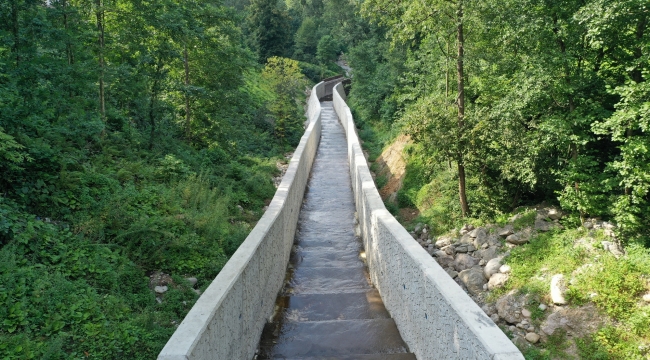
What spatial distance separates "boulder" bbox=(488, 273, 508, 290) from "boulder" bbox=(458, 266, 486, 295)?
0.25 metres

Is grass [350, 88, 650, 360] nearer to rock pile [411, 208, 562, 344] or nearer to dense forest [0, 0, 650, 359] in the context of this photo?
rock pile [411, 208, 562, 344]

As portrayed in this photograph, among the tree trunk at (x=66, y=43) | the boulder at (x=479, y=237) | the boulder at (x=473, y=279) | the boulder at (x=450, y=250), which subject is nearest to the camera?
the tree trunk at (x=66, y=43)

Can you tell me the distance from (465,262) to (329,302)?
4065 millimetres

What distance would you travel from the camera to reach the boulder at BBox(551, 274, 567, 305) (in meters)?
7.68

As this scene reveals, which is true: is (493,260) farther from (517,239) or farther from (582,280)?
(582,280)

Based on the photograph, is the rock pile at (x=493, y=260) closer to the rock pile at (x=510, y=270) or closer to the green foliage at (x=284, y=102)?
the rock pile at (x=510, y=270)

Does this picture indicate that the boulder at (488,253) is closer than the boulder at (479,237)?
Yes

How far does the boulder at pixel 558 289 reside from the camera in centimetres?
768

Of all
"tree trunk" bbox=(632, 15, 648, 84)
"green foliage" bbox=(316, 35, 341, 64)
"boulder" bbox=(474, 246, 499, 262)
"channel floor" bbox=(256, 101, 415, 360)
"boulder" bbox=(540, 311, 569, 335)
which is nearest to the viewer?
"channel floor" bbox=(256, 101, 415, 360)

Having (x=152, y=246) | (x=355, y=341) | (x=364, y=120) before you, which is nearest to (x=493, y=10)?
(x=355, y=341)

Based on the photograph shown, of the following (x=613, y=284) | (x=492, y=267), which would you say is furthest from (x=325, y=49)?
(x=613, y=284)

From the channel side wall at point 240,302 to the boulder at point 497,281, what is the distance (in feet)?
14.4

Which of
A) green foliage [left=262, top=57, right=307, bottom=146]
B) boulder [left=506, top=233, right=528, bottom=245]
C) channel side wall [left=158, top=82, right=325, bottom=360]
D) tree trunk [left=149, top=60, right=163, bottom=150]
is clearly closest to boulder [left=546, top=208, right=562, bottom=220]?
boulder [left=506, top=233, right=528, bottom=245]

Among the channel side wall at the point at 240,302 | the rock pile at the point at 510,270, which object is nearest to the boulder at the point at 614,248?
the rock pile at the point at 510,270
